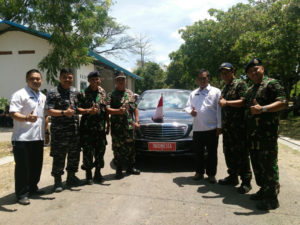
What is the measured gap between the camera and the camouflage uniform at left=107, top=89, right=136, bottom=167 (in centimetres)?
446

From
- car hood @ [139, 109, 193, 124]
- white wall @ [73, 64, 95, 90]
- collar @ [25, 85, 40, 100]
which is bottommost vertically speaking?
car hood @ [139, 109, 193, 124]

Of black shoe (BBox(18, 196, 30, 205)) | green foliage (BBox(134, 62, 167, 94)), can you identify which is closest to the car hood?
black shoe (BBox(18, 196, 30, 205))

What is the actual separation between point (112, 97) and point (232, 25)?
1691cm

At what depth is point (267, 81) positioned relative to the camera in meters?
3.28

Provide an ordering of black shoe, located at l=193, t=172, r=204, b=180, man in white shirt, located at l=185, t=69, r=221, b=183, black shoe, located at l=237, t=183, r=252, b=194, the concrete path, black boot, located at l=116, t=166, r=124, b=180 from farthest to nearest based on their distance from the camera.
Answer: black boot, located at l=116, t=166, r=124, b=180 < black shoe, located at l=193, t=172, r=204, b=180 < man in white shirt, located at l=185, t=69, r=221, b=183 < black shoe, located at l=237, t=183, r=252, b=194 < the concrete path

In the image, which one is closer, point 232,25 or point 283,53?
point 283,53

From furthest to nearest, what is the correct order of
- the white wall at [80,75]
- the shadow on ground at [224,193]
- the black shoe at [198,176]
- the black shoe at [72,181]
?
1. the white wall at [80,75]
2. the black shoe at [198,176]
3. the black shoe at [72,181]
4. the shadow on ground at [224,193]

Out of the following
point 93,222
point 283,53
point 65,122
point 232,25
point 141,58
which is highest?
Result: point 141,58

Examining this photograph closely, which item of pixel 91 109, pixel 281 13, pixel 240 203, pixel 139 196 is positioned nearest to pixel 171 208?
pixel 139 196

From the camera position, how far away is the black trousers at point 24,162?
3.49 metres

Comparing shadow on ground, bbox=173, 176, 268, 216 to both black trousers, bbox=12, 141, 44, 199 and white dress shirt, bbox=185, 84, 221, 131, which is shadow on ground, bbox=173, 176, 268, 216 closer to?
white dress shirt, bbox=185, 84, 221, 131

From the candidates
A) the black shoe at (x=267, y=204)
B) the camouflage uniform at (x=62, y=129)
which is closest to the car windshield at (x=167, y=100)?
the camouflage uniform at (x=62, y=129)

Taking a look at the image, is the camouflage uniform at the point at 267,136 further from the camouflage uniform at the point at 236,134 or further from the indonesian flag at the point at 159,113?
the indonesian flag at the point at 159,113

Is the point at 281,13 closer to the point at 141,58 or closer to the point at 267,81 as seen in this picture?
the point at 267,81
